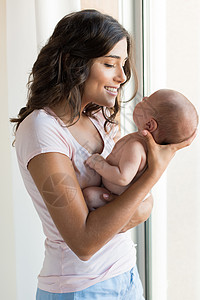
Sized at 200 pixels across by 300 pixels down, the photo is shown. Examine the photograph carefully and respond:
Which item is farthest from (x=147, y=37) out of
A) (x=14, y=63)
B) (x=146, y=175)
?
(x=146, y=175)

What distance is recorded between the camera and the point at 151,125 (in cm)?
109

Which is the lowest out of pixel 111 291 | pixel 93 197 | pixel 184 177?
pixel 111 291

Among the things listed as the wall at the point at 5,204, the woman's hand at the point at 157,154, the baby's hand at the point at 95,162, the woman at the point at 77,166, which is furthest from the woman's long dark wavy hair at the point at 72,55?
the wall at the point at 5,204

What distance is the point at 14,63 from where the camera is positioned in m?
1.84

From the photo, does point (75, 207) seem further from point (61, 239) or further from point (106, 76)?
point (106, 76)

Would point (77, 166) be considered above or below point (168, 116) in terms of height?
below

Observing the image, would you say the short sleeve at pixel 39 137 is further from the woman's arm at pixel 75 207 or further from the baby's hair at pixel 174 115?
the baby's hair at pixel 174 115

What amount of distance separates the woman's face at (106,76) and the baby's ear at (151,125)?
13 centimetres

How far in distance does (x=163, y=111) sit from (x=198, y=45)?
0.53 metres

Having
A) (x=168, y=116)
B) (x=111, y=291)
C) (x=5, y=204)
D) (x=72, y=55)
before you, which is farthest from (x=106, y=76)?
(x=5, y=204)

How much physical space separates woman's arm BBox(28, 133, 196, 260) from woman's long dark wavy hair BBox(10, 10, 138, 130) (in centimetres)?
18

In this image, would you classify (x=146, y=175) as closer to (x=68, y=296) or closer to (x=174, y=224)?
(x=68, y=296)

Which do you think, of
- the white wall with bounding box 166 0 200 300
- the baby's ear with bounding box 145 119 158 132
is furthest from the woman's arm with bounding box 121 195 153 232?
the white wall with bounding box 166 0 200 300

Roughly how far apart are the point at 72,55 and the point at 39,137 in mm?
260
